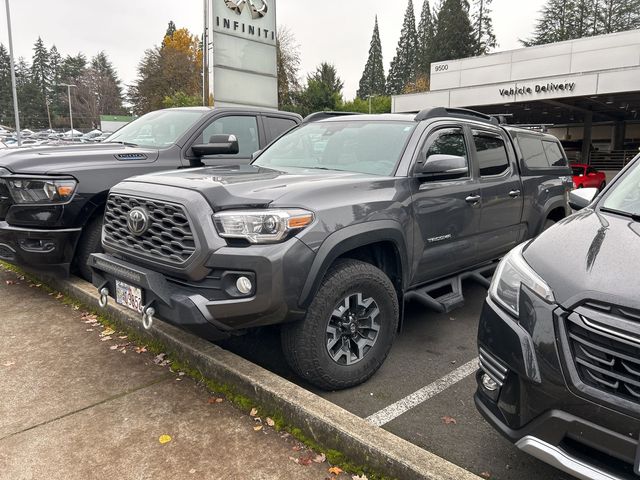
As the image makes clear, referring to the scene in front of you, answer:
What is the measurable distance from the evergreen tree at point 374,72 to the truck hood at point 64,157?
7400cm

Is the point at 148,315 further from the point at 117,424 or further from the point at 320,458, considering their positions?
the point at 320,458

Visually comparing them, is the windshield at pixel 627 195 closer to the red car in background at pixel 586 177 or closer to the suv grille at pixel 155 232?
the suv grille at pixel 155 232

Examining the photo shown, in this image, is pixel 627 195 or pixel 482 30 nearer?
pixel 627 195

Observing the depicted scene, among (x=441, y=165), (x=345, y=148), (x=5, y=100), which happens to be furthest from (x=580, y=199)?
(x=5, y=100)

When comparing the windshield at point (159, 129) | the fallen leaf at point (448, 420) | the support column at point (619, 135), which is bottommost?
the fallen leaf at point (448, 420)

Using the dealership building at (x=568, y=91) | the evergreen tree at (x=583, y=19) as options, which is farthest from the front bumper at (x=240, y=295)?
the evergreen tree at (x=583, y=19)

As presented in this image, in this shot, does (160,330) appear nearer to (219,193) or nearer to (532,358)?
(219,193)

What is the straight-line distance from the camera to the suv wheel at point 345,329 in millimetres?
2982

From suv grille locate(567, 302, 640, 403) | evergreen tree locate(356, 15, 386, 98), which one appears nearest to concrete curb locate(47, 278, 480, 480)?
suv grille locate(567, 302, 640, 403)

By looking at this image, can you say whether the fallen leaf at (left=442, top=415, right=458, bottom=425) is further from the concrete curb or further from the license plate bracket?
the license plate bracket

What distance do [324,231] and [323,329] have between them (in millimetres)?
602

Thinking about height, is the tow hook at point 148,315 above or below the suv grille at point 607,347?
below

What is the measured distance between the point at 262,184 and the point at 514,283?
1596 millimetres

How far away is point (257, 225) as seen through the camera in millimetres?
2766
